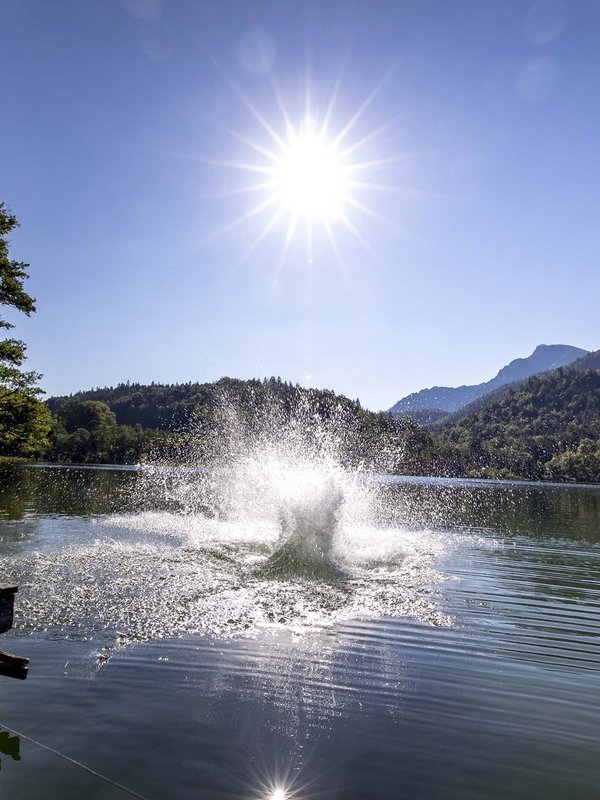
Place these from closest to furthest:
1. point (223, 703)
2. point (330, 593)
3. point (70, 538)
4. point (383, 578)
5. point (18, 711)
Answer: point (18, 711) → point (223, 703) → point (330, 593) → point (383, 578) → point (70, 538)

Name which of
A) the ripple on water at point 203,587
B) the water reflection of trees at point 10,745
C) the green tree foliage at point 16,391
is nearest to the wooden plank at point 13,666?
the water reflection of trees at point 10,745

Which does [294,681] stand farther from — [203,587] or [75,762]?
[203,587]

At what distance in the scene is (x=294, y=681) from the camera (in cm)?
1103

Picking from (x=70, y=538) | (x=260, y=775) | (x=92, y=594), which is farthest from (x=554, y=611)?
(x=70, y=538)

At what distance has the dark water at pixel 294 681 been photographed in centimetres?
769

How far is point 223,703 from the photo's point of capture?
9836mm

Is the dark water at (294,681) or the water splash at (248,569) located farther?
the water splash at (248,569)

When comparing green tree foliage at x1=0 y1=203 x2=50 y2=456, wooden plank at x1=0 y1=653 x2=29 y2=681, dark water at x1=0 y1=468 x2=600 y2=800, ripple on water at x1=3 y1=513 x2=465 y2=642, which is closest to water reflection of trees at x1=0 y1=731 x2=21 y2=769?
dark water at x1=0 y1=468 x2=600 y2=800

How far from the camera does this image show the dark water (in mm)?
7691

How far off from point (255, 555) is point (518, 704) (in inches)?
606

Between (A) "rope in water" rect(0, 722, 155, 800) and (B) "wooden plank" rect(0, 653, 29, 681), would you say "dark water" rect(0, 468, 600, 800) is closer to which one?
(A) "rope in water" rect(0, 722, 155, 800)

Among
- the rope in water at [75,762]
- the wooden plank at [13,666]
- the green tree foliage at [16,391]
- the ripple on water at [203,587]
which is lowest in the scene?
the rope in water at [75,762]

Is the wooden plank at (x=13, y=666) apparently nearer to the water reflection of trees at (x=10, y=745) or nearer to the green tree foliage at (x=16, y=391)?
the water reflection of trees at (x=10, y=745)

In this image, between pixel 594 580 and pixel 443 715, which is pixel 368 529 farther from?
pixel 443 715
